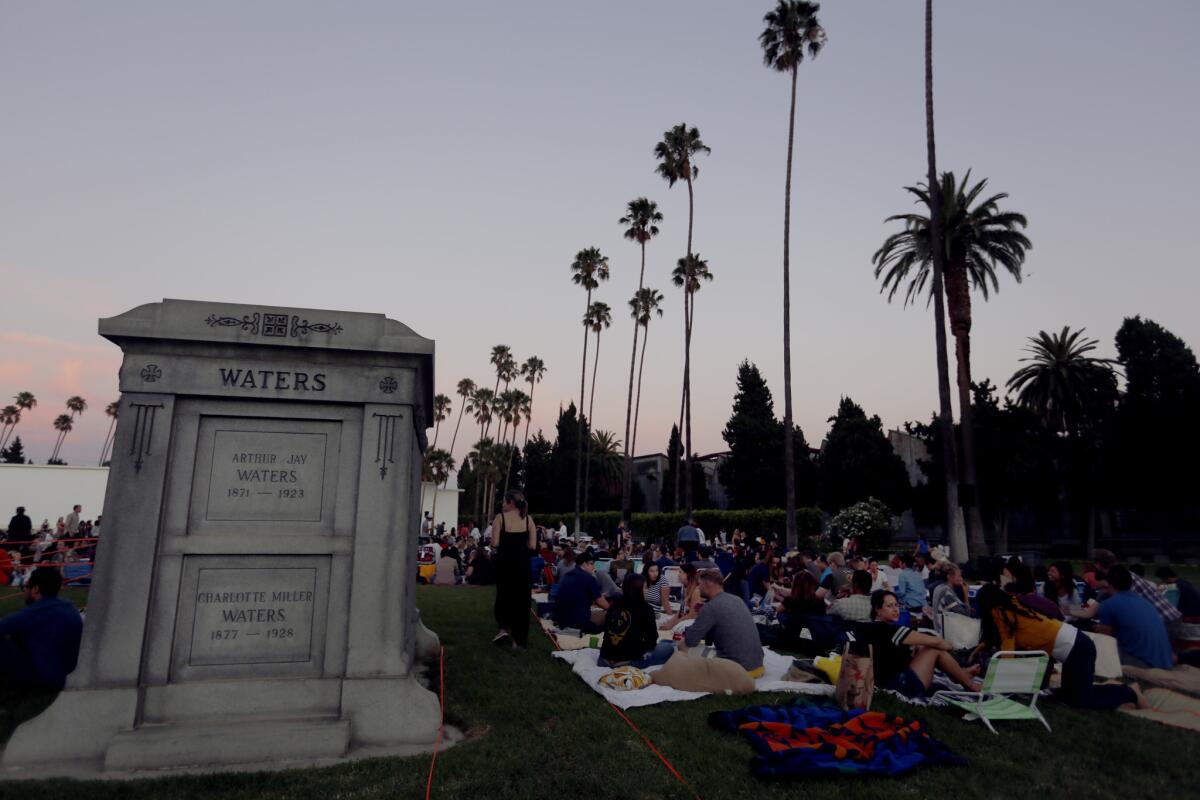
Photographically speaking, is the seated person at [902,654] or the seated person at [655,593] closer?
the seated person at [902,654]

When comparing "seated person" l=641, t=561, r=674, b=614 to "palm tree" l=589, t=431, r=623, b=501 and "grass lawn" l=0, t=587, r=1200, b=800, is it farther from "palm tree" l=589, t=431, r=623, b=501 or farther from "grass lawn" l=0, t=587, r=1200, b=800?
"palm tree" l=589, t=431, r=623, b=501

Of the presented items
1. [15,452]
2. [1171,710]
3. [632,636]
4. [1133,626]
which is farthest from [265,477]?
[15,452]

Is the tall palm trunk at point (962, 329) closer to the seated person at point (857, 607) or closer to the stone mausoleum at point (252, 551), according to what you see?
the seated person at point (857, 607)

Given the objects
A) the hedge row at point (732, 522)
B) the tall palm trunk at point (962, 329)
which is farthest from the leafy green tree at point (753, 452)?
the tall palm trunk at point (962, 329)

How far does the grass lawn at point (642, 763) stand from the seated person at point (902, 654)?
35cm

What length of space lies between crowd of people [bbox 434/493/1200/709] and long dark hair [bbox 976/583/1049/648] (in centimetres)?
1

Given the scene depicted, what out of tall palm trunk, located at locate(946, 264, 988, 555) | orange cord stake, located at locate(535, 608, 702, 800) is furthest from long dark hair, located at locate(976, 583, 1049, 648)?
tall palm trunk, located at locate(946, 264, 988, 555)

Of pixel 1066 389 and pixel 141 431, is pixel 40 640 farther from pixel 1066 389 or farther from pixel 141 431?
pixel 1066 389

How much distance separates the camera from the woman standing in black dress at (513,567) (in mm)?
9180

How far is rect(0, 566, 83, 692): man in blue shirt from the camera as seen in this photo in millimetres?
6312

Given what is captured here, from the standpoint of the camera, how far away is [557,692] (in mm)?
7176

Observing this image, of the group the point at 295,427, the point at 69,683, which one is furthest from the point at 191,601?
the point at 295,427

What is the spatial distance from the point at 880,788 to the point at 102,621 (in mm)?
6087

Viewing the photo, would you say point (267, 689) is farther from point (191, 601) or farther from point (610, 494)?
point (610, 494)
